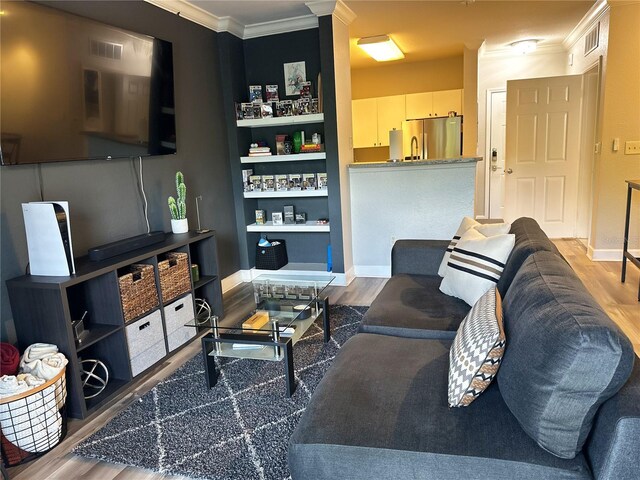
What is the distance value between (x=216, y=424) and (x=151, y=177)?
6.45 ft

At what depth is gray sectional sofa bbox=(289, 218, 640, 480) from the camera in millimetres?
1080

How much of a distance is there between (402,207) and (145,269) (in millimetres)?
2500

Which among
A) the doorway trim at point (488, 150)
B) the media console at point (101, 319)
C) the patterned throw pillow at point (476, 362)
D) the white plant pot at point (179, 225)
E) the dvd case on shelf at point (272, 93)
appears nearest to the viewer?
the patterned throw pillow at point (476, 362)

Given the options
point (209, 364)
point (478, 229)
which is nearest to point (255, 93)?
point (478, 229)

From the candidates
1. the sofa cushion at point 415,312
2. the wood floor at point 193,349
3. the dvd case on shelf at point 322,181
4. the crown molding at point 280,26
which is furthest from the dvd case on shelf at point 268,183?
the sofa cushion at point 415,312

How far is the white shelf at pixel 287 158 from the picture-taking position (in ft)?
13.7

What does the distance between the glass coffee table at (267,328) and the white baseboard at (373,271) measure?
A: 1617mm

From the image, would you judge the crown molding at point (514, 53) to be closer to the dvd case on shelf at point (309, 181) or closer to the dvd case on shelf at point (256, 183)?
the dvd case on shelf at point (309, 181)

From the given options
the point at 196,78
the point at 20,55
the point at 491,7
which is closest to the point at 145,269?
the point at 20,55

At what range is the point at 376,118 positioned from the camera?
6.51 m

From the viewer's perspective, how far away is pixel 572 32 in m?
5.32

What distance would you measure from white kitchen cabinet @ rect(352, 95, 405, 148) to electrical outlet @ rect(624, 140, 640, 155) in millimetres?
2858

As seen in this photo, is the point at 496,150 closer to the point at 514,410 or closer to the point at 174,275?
the point at 174,275

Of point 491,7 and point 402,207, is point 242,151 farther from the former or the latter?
point 491,7
